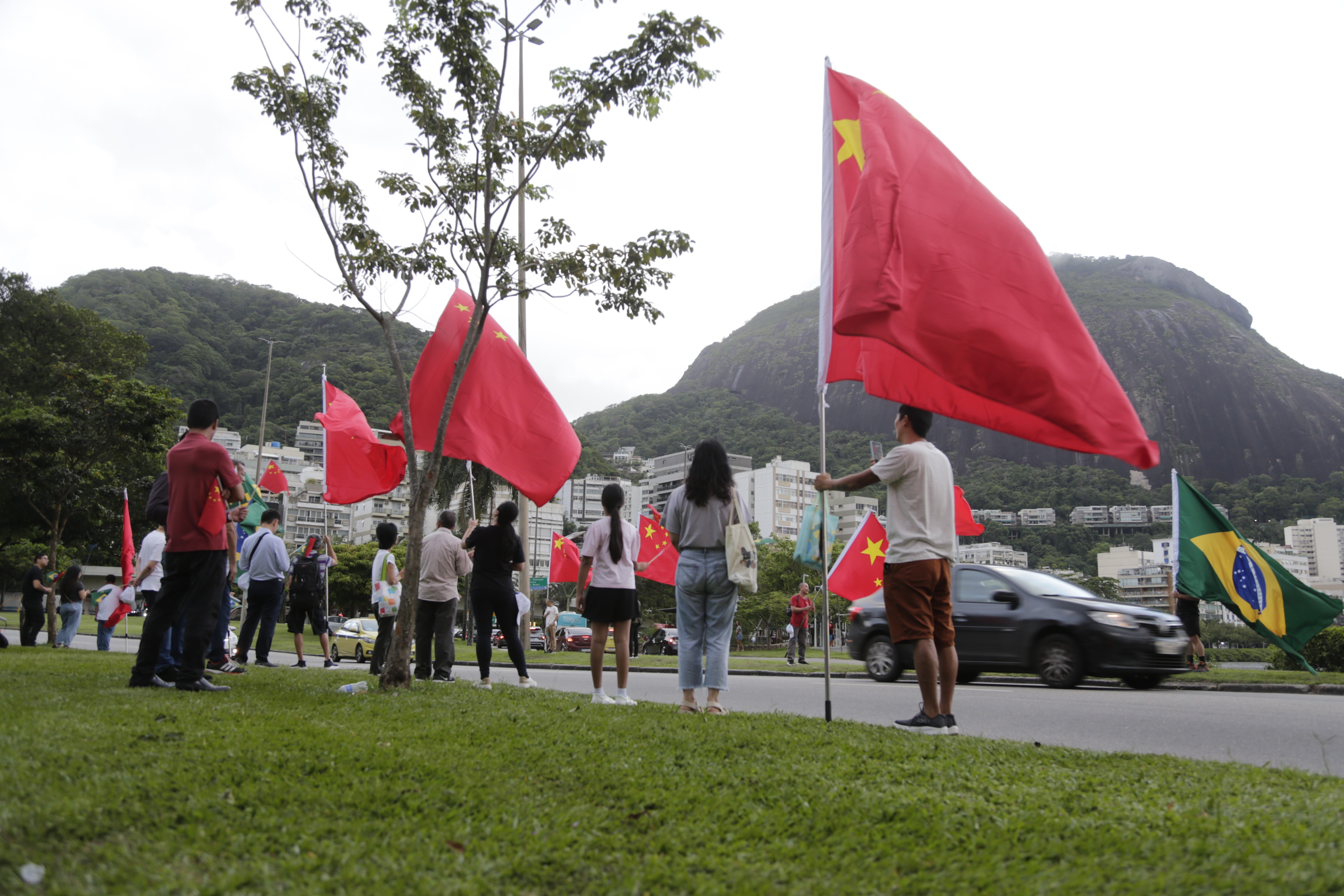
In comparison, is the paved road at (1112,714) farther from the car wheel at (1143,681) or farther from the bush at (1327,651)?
the bush at (1327,651)

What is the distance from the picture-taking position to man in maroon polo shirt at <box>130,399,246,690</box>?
6258 millimetres

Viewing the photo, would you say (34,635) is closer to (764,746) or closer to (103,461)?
(103,461)

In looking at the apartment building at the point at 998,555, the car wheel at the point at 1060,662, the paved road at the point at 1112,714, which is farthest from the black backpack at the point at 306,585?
the apartment building at the point at 998,555

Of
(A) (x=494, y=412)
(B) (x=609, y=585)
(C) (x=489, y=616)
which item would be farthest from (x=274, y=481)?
(B) (x=609, y=585)

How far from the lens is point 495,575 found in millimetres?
8602

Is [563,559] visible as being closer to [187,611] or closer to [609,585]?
[609,585]

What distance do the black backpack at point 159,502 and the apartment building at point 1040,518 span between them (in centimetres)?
15959

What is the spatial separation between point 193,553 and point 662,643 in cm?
4335

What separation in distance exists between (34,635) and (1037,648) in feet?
52.0

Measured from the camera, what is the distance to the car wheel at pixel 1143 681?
35.8ft

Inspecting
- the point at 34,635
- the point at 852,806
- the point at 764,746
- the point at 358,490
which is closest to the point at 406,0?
the point at 358,490

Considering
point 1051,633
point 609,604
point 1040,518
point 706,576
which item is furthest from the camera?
point 1040,518

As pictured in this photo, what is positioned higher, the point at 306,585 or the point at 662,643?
the point at 306,585

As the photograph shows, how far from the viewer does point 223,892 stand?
7.08 ft
